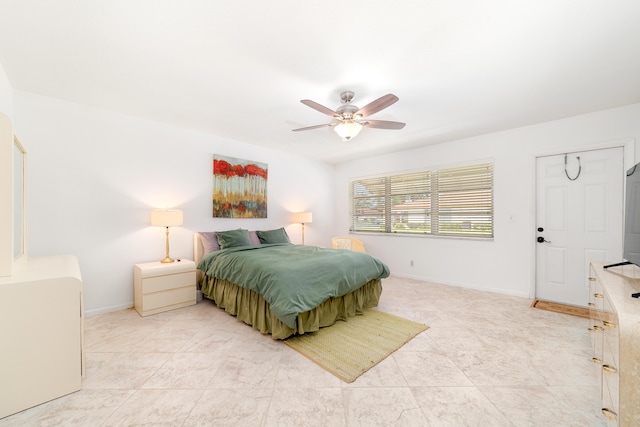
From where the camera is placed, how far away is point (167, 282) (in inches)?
122

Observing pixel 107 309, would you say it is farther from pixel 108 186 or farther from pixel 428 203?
pixel 428 203

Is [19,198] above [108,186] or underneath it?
underneath

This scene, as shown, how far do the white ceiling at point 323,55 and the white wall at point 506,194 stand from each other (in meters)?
0.28

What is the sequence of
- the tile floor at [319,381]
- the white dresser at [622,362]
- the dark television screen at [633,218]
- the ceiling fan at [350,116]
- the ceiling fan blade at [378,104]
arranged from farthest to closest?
the ceiling fan at [350,116] < the ceiling fan blade at [378,104] < the dark television screen at [633,218] < the tile floor at [319,381] < the white dresser at [622,362]

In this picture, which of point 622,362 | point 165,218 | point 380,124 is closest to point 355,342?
point 622,362

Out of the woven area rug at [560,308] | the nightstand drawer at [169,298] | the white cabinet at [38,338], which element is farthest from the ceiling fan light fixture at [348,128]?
the woven area rug at [560,308]

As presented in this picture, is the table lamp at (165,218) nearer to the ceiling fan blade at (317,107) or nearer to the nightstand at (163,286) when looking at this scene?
the nightstand at (163,286)

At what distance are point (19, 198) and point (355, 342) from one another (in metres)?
3.14

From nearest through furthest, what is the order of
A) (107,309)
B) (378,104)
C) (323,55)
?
(323,55)
(378,104)
(107,309)

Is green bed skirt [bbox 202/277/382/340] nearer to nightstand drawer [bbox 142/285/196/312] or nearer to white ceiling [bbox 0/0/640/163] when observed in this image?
nightstand drawer [bbox 142/285/196/312]

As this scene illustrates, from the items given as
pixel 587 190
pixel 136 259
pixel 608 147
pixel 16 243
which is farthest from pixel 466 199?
pixel 16 243

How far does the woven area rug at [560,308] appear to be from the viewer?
299 centimetres

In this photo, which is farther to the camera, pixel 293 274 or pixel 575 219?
pixel 575 219

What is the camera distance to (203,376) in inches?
72.9
